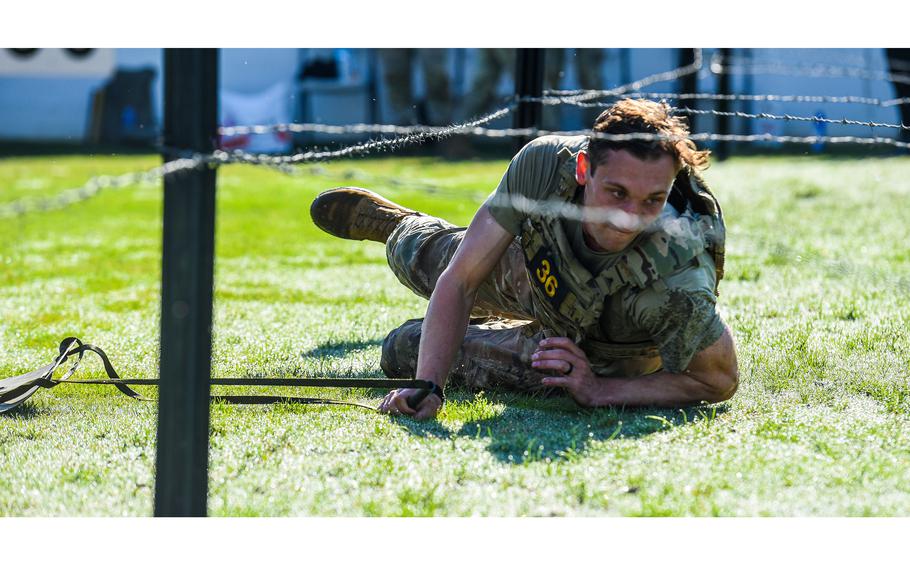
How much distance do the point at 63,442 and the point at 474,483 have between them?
132 cm

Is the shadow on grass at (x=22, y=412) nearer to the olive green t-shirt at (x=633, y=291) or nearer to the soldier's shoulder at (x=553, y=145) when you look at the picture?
the olive green t-shirt at (x=633, y=291)

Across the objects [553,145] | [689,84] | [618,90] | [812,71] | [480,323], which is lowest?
[480,323]

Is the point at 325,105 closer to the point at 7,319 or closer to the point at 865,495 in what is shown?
the point at 7,319

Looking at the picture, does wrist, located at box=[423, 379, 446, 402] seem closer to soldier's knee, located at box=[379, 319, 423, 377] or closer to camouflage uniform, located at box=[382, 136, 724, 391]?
camouflage uniform, located at box=[382, 136, 724, 391]

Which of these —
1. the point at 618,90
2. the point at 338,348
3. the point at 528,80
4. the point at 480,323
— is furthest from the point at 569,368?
the point at 528,80

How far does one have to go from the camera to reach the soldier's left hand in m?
3.39

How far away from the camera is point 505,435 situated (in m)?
3.19

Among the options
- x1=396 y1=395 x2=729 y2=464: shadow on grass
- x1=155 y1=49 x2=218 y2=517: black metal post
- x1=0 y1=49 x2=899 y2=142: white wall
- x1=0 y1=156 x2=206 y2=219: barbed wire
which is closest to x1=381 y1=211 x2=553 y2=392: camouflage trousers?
x1=396 y1=395 x2=729 y2=464: shadow on grass

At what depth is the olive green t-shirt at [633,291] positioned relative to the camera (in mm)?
3180

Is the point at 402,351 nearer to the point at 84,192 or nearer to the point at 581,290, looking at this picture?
the point at 581,290

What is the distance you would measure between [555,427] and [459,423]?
30cm

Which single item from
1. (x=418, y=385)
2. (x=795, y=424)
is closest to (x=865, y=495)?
(x=795, y=424)

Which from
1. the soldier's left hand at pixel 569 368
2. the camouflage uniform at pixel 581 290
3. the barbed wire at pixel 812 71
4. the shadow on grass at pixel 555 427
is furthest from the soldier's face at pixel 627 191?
the barbed wire at pixel 812 71

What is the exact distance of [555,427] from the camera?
328cm
